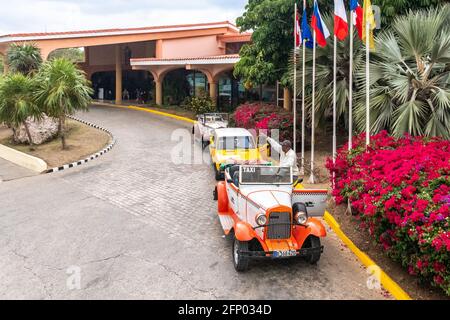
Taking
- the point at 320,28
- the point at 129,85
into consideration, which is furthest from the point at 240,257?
the point at 129,85

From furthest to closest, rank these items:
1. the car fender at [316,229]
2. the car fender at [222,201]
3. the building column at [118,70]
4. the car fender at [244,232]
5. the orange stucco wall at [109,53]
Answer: the orange stucco wall at [109,53] → the building column at [118,70] → the car fender at [222,201] → the car fender at [316,229] → the car fender at [244,232]

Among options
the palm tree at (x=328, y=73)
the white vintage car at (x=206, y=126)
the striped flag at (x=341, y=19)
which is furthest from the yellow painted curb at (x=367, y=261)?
the white vintage car at (x=206, y=126)

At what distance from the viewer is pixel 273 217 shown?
6879 millimetres

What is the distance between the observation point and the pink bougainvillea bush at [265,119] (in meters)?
16.5

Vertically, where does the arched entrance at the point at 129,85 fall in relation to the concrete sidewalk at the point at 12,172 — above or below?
above

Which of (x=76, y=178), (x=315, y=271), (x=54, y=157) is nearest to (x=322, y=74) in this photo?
(x=315, y=271)

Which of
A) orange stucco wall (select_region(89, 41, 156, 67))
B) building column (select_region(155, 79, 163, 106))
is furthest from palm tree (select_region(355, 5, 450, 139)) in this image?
orange stucco wall (select_region(89, 41, 156, 67))

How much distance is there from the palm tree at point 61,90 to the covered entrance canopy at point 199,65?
33.8 ft

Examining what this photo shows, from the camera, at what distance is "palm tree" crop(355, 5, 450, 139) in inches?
364

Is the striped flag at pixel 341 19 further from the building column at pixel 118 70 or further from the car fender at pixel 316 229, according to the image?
the building column at pixel 118 70

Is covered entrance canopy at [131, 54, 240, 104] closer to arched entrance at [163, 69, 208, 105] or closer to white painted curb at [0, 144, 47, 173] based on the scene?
arched entrance at [163, 69, 208, 105]

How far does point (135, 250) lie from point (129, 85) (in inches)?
1309

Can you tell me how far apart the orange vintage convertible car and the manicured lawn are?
10905 mm

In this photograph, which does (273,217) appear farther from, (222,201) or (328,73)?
(328,73)
